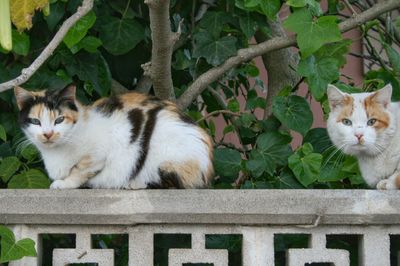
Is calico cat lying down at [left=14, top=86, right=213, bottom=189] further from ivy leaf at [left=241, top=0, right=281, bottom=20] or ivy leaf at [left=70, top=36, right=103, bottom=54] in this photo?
ivy leaf at [left=241, top=0, right=281, bottom=20]

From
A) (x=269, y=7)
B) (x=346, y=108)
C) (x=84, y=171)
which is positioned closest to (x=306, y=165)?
(x=346, y=108)

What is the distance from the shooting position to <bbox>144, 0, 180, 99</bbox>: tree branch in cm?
279

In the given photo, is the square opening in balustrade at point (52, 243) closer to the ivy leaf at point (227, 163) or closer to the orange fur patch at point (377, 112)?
the ivy leaf at point (227, 163)

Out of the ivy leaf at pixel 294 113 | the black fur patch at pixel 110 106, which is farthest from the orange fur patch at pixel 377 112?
the black fur patch at pixel 110 106

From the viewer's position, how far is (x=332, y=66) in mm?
3223

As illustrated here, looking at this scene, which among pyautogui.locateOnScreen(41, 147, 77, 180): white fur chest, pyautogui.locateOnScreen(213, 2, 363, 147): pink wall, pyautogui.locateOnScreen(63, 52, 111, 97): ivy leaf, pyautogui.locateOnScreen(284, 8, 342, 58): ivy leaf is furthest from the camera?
pyautogui.locateOnScreen(213, 2, 363, 147): pink wall

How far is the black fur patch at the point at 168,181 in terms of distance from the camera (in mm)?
2784

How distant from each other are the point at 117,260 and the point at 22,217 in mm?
810

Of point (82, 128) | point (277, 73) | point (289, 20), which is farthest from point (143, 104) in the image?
point (277, 73)

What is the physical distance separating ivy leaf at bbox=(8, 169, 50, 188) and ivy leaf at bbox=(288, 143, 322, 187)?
3.04 feet

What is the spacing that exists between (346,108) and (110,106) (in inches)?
33.5

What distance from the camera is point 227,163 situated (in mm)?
3244

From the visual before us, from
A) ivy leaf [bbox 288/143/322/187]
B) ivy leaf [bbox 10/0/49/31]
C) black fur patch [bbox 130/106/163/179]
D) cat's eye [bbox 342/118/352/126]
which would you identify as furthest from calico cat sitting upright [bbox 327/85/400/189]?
ivy leaf [bbox 10/0/49/31]

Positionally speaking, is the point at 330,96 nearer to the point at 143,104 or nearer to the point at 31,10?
the point at 143,104
